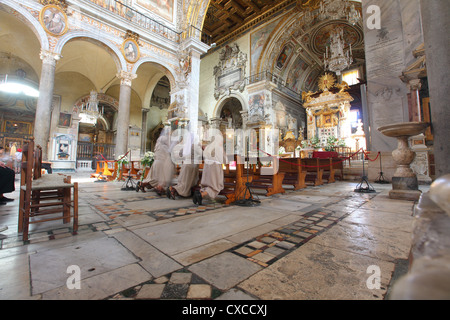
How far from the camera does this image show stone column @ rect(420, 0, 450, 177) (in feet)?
7.39

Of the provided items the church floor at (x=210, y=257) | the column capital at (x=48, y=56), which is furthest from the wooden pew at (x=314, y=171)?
the column capital at (x=48, y=56)

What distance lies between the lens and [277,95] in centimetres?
1537

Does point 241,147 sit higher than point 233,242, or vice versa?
point 241,147

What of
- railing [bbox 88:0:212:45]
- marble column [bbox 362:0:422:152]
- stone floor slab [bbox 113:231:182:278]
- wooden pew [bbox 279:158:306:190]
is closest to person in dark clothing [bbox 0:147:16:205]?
stone floor slab [bbox 113:231:182:278]

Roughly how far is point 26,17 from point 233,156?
9.56m

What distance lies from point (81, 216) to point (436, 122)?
4.83 m

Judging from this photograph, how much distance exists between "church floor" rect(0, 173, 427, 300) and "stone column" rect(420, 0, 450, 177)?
3.27 feet

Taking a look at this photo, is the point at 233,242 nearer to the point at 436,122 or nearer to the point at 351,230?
the point at 351,230

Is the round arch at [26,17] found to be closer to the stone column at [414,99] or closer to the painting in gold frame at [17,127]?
the painting in gold frame at [17,127]

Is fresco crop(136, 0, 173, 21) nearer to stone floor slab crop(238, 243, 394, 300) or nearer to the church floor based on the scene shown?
the church floor

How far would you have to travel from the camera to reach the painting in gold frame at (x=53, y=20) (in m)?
7.66

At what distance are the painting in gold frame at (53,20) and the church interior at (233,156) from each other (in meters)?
0.06

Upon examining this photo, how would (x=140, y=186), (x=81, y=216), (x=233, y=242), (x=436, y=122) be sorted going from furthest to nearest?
1. (x=140, y=186)
2. (x=81, y=216)
3. (x=436, y=122)
4. (x=233, y=242)

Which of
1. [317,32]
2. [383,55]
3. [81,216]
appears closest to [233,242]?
[81,216]
